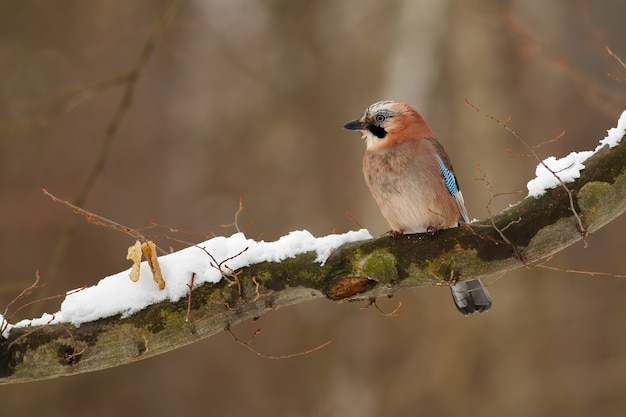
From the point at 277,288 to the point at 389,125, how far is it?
187cm

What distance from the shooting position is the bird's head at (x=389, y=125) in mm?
5148

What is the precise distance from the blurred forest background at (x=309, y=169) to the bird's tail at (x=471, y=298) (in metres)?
4.33

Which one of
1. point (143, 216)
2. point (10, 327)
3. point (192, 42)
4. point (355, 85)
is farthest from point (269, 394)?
point (10, 327)

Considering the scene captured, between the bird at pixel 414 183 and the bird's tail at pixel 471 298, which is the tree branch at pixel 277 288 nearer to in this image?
the bird at pixel 414 183

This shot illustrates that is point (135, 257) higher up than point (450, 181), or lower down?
lower down

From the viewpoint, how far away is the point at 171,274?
150 inches

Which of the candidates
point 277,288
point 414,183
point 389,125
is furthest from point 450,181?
point 277,288

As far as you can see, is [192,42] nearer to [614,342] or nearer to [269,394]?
[269,394]

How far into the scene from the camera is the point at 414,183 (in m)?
4.92

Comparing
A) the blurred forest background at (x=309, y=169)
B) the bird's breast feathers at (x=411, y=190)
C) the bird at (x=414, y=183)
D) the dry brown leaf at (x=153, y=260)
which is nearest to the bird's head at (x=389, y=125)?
the bird at (x=414, y=183)

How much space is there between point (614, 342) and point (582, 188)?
738 centimetres

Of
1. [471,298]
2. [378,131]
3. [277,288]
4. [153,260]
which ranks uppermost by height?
[378,131]

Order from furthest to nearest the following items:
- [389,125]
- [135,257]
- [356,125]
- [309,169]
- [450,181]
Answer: [309,169] → [356,125] → [389,125] → [450,181] → [135,257]

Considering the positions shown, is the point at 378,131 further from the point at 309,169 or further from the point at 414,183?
the point at 309,169
